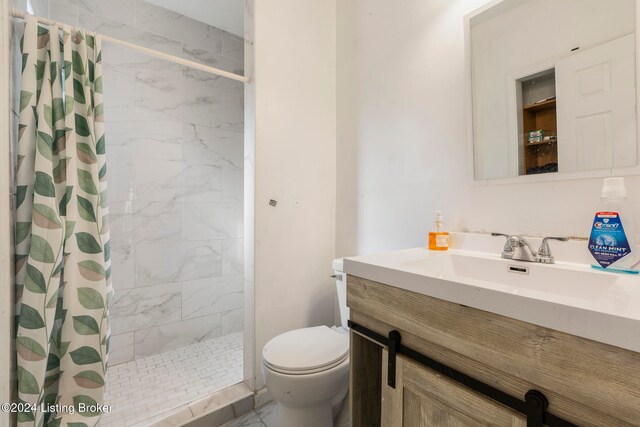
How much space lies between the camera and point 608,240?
2.42 ft

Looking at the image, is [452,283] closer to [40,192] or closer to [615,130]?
[615,130]

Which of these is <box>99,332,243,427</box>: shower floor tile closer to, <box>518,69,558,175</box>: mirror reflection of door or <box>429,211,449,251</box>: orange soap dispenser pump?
<box>429,211,449,251</box>: orange soap dispenser pump

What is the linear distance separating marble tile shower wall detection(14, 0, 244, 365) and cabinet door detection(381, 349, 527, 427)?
1.84 m

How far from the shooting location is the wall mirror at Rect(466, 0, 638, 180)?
0.80 metres

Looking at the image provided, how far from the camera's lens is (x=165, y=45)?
205 centimetres

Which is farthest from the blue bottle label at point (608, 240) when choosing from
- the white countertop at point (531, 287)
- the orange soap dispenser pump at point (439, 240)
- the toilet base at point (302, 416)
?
the toilet base at point (302, 416)

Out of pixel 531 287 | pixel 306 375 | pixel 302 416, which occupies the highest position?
pixel 531 287

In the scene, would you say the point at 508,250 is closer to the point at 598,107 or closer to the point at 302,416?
the point at 598,107

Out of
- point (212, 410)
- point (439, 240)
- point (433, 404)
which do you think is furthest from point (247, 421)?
point (439, 240)

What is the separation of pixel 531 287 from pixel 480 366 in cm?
41

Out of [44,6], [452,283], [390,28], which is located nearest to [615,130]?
[452,283]

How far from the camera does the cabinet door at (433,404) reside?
54 cm

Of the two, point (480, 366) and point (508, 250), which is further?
point (508, 250)

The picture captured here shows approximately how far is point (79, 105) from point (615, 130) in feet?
6.18
